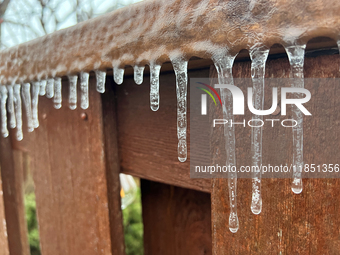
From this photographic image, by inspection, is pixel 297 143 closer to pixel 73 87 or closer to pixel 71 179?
pixel 73 87

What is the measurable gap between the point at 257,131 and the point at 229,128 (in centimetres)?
5

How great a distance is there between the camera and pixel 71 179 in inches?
31.7

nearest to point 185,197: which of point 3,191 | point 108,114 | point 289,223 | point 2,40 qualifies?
point 108,114

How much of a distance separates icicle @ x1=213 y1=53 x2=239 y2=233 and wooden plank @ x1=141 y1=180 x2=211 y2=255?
43 cm

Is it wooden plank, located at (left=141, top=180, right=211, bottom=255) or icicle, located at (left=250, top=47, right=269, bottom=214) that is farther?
wooden plank, located at (left=141, top=180, right=211, bottom=255)

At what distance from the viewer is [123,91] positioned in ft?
2.40

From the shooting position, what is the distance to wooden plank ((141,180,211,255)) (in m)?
0.89

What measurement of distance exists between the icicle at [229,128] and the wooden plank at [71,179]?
0.39 meters

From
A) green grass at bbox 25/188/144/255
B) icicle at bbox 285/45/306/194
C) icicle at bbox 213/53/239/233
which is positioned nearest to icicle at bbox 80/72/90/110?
icicle at bbox 213/53/239/233

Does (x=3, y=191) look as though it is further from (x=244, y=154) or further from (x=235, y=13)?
(x=235, y=13)

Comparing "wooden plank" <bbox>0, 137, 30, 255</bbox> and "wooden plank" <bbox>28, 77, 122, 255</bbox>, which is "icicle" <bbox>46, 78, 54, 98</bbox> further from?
"wooden plank" <bbox>0, 137, 30, 255</bbox>

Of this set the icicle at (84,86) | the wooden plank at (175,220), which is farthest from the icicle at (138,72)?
the wooden plank at (175,220)

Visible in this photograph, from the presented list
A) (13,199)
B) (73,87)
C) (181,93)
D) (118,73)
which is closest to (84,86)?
(73,87)

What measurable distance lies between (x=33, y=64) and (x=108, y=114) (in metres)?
0.23
